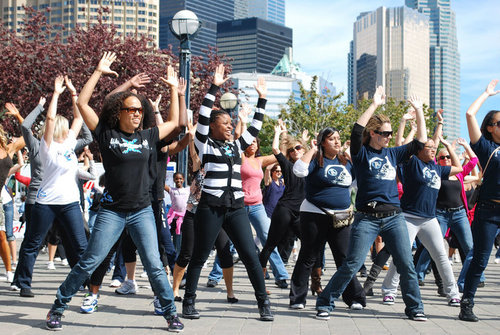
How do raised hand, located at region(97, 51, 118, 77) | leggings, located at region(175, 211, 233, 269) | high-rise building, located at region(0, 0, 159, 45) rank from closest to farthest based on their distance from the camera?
raised hand, located at region(97, 51, 118, 77) → leggings, located at region(175, 211, 233, 269) → high-rise building, located at region(0, 0, 159, 45)

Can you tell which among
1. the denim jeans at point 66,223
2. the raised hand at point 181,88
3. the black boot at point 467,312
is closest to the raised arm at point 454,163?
the black boot at point 467,312

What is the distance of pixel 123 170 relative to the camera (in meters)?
5.77

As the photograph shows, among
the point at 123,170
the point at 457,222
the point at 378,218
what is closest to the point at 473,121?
the point at 378,218

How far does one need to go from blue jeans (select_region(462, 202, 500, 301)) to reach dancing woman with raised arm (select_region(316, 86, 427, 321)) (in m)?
0.55

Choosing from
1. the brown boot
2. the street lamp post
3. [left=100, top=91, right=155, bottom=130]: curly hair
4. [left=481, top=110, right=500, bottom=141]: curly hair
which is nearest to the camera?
[left=100, top=91, right=155, bottom=130]: curly hair

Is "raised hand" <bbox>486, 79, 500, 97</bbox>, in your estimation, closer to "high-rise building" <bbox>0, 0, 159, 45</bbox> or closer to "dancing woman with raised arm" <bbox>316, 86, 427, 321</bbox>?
"dancing woman with raised arm" <bbox>316, 86, 427, 321</bbox>

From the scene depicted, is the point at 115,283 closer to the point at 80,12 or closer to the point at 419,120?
the point at 419,120

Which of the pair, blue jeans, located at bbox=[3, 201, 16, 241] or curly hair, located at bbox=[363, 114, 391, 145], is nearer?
curly hair, located at bbox=[363, 114, 391, 145]

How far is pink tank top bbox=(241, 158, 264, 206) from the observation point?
363 inches

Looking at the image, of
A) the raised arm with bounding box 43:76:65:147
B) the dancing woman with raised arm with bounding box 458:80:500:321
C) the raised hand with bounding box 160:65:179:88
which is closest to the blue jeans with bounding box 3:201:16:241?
the raised arm with bounding box 43:76:65:147

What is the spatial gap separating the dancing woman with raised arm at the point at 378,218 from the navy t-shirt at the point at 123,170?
6.76 feet

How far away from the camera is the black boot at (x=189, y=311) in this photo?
21.4 ft

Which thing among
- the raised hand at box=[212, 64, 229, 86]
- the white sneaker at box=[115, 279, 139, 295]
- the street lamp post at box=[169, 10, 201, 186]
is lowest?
the white sneaker at box=[115, 279, 139, 295]

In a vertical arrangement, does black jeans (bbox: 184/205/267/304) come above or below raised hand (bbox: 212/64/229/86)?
below
